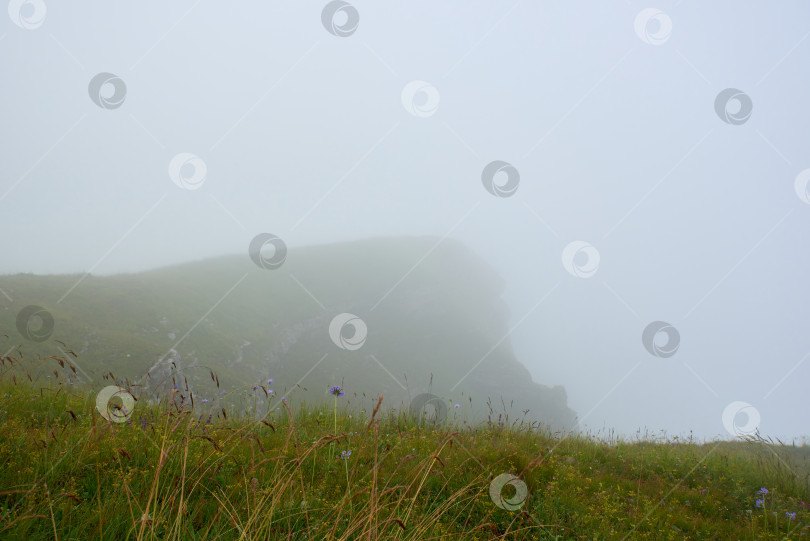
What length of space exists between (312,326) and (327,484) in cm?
8876

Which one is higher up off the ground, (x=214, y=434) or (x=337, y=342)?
(x=214, y=434)

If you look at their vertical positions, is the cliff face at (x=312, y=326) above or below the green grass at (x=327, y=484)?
below

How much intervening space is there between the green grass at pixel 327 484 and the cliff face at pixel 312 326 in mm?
29141

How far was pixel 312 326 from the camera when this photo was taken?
89500 millimetres

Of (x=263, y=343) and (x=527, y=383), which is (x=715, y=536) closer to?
(x=263, y=343)

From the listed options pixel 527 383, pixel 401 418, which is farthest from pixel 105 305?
pixel 527 383

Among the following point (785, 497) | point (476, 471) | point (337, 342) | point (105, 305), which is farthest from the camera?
point (337, 342)

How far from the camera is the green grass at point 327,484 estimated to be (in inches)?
99.3

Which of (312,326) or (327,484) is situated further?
(312,326)

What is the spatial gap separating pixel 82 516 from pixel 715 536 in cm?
582

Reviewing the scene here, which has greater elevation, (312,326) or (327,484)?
(327,484)

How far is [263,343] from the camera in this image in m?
73.7

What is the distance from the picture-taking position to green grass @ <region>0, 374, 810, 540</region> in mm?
2521

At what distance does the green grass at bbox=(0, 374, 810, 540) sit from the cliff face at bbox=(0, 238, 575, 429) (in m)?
29.1
